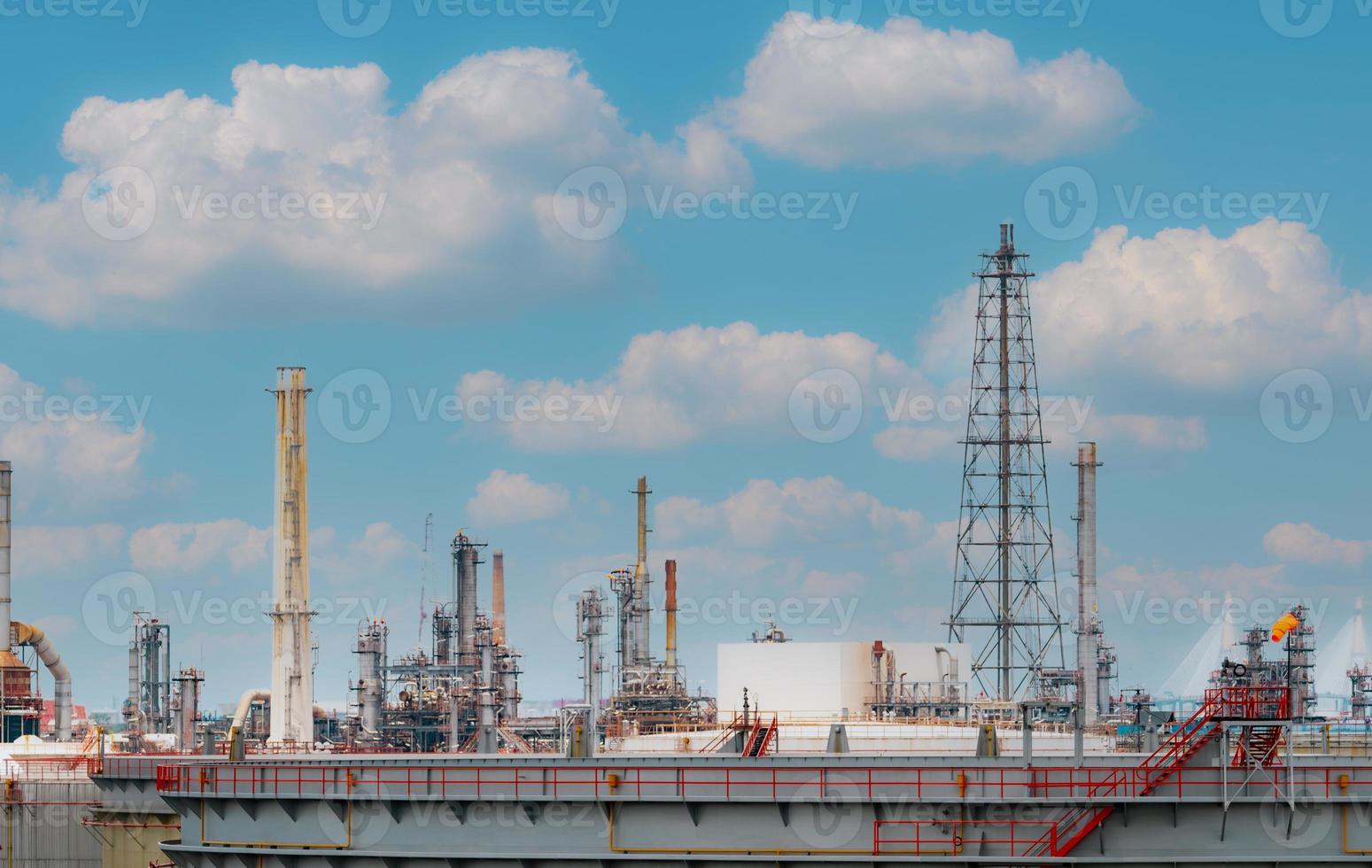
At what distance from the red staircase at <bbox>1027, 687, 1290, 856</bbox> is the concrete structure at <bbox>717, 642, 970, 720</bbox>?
28647mm

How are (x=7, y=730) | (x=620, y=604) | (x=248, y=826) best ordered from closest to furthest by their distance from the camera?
(x=248, y=826), (x=7, y=730), (x=620, y=604)

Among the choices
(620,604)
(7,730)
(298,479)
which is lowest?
(7,730)

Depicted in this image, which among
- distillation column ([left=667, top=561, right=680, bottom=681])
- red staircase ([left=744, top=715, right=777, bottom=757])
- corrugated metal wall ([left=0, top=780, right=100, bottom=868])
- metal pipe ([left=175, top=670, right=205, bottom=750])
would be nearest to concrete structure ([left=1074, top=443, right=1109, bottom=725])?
distillation column ([left=667, top=561, right=680, bottom=681])

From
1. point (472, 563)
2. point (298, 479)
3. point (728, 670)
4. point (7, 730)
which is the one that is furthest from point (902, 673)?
point (7, 730)

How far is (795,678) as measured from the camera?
59.1m

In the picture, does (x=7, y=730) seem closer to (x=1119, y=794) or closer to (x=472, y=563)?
(x=472, y=563)

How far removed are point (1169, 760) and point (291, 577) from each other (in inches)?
2566

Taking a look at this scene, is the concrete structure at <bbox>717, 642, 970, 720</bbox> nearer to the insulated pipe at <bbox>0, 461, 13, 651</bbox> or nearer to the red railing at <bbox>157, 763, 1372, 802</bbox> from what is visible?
the red railing at <bbox>157, 763, 1372, 802</bbox>

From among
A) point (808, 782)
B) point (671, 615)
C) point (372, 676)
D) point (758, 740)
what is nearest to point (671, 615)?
point (671, 615)

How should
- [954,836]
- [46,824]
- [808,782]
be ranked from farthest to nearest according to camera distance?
[46,824] < [808,782] < [954,836]

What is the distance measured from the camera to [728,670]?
195ft

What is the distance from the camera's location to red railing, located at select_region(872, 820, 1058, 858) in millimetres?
29609

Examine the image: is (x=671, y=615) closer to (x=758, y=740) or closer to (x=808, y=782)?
(x=758, y=740)

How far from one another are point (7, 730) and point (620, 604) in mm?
34615
